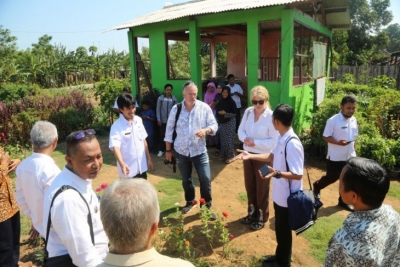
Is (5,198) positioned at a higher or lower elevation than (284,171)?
lower

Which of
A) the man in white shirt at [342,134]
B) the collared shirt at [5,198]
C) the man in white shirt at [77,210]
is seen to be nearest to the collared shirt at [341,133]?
the man in white shirt at [342,134]

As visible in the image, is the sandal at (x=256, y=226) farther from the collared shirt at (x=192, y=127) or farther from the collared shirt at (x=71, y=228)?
the collared shirt at (x=71, y=228)

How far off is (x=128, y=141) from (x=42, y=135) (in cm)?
132

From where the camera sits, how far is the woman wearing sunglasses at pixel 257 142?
12.0 feet

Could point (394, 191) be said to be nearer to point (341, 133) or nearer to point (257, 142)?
point (341, 133)

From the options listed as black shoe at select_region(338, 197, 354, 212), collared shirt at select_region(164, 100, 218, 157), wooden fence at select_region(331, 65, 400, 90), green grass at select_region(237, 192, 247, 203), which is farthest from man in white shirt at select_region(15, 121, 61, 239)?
wooden fence at select_region(331, 65, 400, 90)

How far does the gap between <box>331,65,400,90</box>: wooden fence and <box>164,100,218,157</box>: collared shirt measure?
11933mm

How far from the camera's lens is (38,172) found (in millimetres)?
2453

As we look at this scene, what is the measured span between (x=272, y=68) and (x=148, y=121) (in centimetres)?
621

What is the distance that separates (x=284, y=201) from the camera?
9.25 ft

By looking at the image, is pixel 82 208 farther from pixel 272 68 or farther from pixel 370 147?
pixel 272 68

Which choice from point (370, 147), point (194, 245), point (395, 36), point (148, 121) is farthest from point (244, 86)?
point (395, 36)

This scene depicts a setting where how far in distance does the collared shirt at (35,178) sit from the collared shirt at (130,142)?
1153mm

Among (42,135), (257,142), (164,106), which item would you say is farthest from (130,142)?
(164,106)
